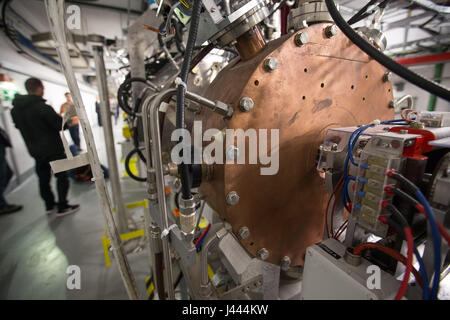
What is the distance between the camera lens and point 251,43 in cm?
54

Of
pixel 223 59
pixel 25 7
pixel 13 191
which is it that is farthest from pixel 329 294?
pixel 13 191

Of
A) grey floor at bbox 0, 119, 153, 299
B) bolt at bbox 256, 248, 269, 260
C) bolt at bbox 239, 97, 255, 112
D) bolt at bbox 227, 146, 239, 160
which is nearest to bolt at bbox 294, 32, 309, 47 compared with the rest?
bolt at bbox 239, 97, 255, 112

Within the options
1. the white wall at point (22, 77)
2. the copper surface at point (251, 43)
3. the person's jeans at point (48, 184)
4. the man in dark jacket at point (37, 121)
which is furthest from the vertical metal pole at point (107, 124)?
the copper surface at point (251, 43)

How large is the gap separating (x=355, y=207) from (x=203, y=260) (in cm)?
41

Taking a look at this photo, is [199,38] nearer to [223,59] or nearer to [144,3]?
[223,59]

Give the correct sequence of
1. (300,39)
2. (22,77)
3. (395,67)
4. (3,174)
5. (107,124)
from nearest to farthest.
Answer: (395,67), (300,39), (107,124), (3,174), (22,77)

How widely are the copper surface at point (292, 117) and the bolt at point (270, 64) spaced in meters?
0.01

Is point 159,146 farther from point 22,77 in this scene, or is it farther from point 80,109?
point 22,77

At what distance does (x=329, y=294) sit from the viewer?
0.44 meters

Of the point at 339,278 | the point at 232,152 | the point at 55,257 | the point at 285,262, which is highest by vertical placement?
the point at 232,152

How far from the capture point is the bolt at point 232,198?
51cm

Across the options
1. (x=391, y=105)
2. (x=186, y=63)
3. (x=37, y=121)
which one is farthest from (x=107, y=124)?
(x=391, y=105)

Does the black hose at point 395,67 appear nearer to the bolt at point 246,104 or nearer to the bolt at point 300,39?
the bolt at point 300,39

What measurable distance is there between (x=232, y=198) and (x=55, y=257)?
1.97m
